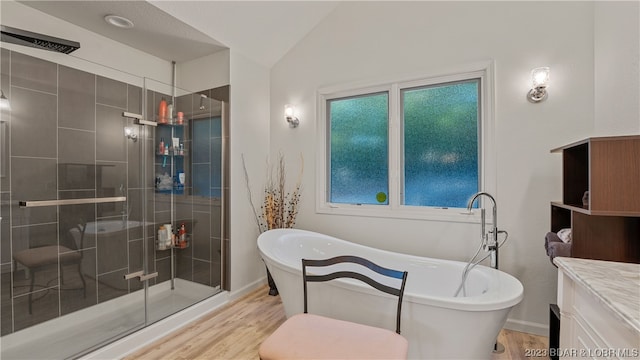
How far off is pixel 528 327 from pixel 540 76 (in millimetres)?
1975

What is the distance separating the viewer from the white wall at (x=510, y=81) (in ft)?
6.90

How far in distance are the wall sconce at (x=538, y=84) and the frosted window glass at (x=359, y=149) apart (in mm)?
1198

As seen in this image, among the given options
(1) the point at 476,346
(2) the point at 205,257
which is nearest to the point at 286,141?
(2) the point at 205,257

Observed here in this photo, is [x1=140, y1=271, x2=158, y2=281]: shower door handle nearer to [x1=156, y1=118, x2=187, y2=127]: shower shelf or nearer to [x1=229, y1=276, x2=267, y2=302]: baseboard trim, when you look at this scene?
[x1=229, y1=276, x2=267, y2=302]: baseboard trim

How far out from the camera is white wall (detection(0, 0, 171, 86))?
2053 mm

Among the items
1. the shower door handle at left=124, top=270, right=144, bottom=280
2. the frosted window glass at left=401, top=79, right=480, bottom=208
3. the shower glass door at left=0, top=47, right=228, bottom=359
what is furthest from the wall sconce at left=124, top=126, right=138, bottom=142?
the frosted window glass at left=401, top=79, right=480, bottom=208

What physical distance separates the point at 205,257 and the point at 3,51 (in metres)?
2.23

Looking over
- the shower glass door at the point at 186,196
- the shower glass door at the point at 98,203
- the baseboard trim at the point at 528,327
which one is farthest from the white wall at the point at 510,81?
the shower glass door at the point at 98,203

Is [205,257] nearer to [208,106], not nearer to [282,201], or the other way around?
[282,201]

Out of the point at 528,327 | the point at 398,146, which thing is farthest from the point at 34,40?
the point at 528,327

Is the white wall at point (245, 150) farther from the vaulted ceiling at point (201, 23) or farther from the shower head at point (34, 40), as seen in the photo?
the shower head at point (34, 40)

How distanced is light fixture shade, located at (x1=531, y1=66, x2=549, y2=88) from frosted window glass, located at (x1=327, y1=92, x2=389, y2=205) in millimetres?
1215

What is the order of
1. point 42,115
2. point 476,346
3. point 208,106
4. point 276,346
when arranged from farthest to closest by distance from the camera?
point 208,106 → point 42,115 → point 476,346 → point 276,346

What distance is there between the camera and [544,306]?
218 cm
